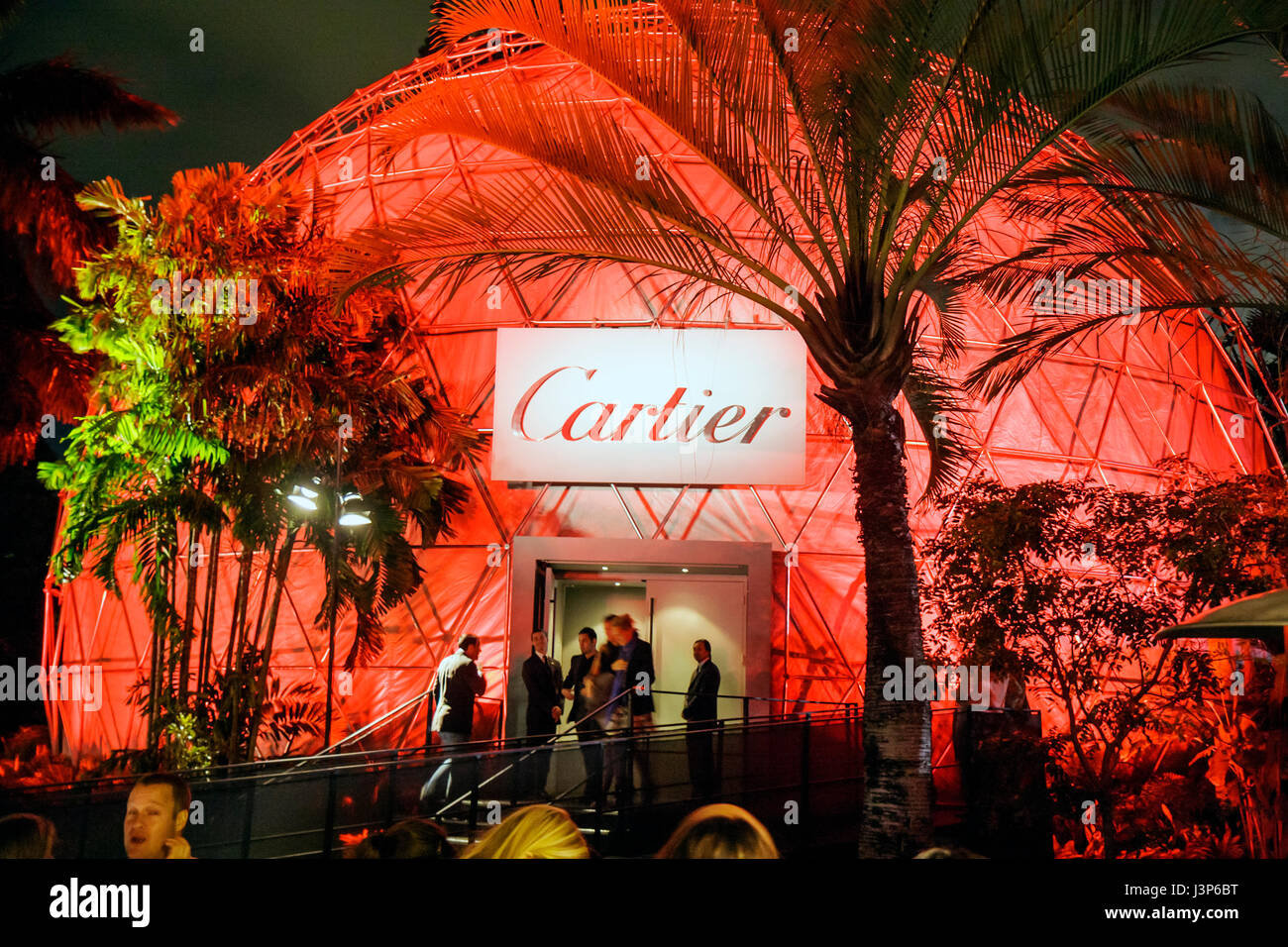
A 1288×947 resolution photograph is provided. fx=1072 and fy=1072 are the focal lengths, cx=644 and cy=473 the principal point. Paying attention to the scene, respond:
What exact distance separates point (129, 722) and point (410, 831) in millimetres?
13252

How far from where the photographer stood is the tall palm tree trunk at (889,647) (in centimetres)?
663

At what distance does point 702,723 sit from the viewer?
959 centimetres

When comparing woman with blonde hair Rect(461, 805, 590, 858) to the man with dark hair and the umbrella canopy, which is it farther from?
the umbrella canopy

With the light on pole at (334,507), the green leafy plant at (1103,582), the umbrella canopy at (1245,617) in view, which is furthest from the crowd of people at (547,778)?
the green leafy plant at (1103,582)

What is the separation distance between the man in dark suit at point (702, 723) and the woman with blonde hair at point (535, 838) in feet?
20.0

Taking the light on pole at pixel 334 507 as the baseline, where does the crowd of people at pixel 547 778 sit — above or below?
below

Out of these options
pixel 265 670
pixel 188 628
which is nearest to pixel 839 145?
pixel 188 628

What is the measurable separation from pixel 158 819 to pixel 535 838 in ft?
5.58

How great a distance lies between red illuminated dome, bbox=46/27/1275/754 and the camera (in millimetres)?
13234

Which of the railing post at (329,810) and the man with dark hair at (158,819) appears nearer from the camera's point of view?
the man with dark hair at (158,819)

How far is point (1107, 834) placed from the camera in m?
8.60

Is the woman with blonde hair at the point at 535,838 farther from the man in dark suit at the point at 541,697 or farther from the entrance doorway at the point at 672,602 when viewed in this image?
the entrance doorway at the point at 672,602

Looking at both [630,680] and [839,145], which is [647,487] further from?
[839,145]
